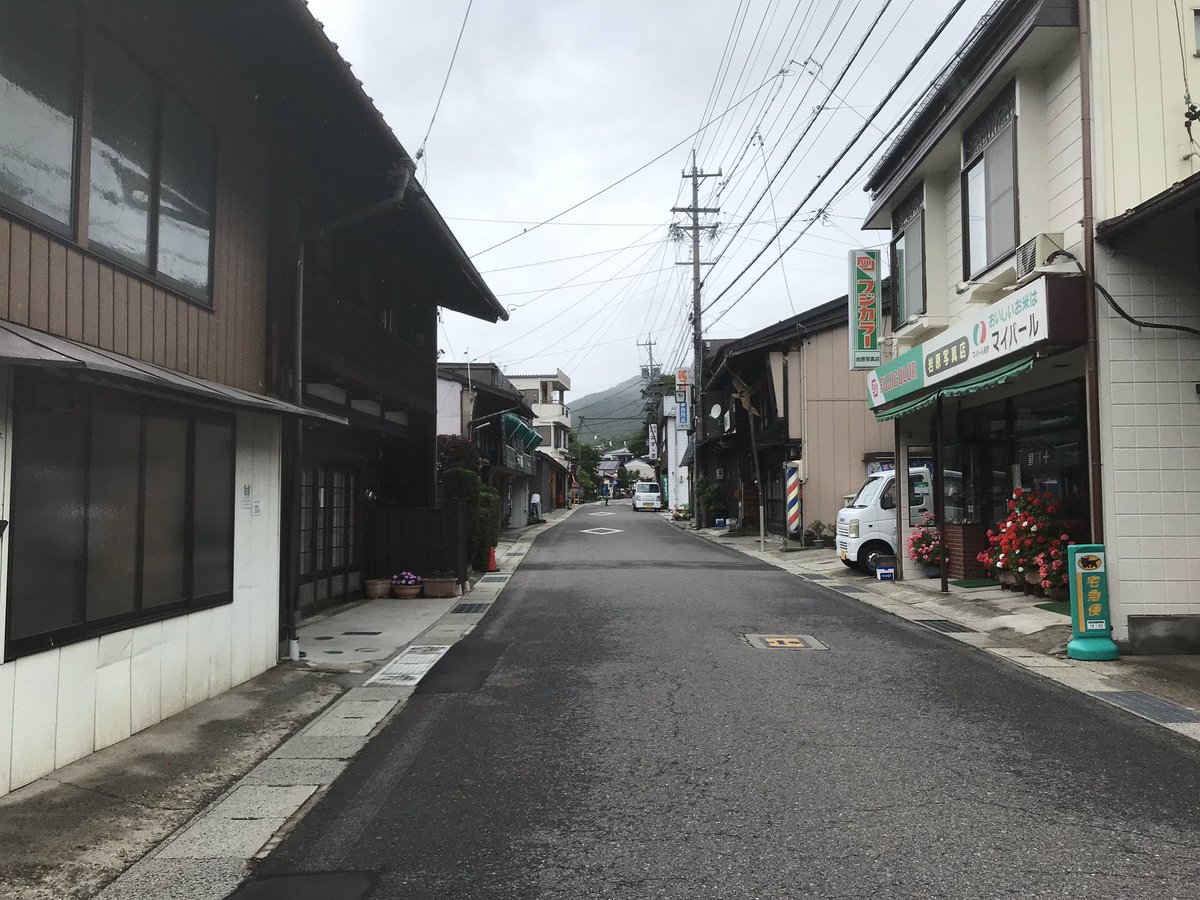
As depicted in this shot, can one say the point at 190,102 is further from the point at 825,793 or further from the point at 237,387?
the point at 825,793

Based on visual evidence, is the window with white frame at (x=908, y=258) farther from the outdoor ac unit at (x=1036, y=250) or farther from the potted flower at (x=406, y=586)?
the potted flower at (x=406, y=586)

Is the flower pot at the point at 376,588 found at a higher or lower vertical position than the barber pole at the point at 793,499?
lower

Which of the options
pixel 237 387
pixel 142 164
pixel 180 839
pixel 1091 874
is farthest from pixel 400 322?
pixel 1091 874

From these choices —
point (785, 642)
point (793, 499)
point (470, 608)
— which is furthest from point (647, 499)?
point (785, 642)

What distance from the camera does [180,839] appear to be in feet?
13.9

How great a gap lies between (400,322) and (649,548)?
37.1 ft

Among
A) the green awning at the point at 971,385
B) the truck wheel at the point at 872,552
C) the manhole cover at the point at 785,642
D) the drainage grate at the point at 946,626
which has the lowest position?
the drainage grate at the point at 946,626

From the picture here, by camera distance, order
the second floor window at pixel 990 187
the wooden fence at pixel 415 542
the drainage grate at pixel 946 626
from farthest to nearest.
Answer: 1. the wooden fence at pixel 415 542
2. the second floor window at pixel 990 187
3. the drainage grate at pixel 946 626

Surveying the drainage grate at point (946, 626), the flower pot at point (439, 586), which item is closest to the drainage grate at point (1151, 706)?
the drainage grate at point (946, 626)

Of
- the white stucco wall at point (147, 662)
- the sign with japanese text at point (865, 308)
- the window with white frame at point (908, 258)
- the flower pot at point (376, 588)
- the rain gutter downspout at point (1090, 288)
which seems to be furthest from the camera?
the sign with japanese text at point (865, 308)

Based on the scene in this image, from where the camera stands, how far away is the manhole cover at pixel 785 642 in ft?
29.7

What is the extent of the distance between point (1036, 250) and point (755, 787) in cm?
702

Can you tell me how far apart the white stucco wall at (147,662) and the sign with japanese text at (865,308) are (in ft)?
33.2

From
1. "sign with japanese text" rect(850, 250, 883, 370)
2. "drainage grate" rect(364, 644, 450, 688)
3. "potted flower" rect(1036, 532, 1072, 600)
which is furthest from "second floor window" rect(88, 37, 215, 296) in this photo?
"sign with japanese text" rect(850, 250, 883, 370)
